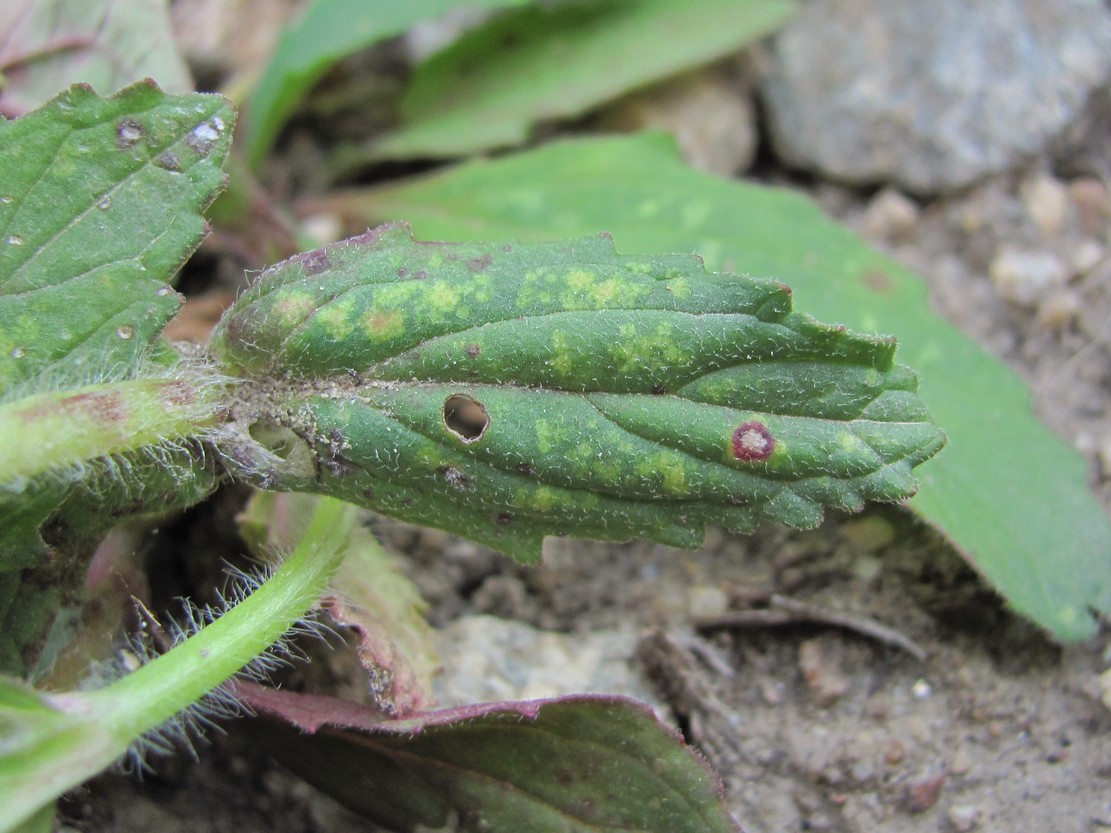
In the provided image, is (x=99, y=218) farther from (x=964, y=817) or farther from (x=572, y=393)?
(x=964, y=817)

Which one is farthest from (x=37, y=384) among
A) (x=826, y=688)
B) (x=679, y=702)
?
(x=826, y=688)

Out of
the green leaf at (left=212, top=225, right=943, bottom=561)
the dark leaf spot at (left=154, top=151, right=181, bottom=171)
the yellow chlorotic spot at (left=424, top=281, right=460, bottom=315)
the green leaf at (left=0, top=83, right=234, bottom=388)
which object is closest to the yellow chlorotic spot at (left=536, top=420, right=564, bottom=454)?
the green leaf at (left=212, top=225, right=943, bottom=561)

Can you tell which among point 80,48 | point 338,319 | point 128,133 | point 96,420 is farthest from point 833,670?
point 80,48

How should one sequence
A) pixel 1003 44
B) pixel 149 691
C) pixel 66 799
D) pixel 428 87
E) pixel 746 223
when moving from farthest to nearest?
pixel 428 87
pixel 1003 44
pixel 746 223
pixel 66 799
pixel 149 691

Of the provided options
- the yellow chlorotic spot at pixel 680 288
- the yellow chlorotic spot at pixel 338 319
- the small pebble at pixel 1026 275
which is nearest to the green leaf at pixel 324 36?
the yellow chlorotic spot at pixel 338 319

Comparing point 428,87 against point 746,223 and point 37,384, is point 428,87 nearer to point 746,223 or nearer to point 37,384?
point 746,223

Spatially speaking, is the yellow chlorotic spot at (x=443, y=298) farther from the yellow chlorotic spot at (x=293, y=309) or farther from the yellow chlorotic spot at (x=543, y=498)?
A: the yellow chlorotic spot at (x=543, y=498)
